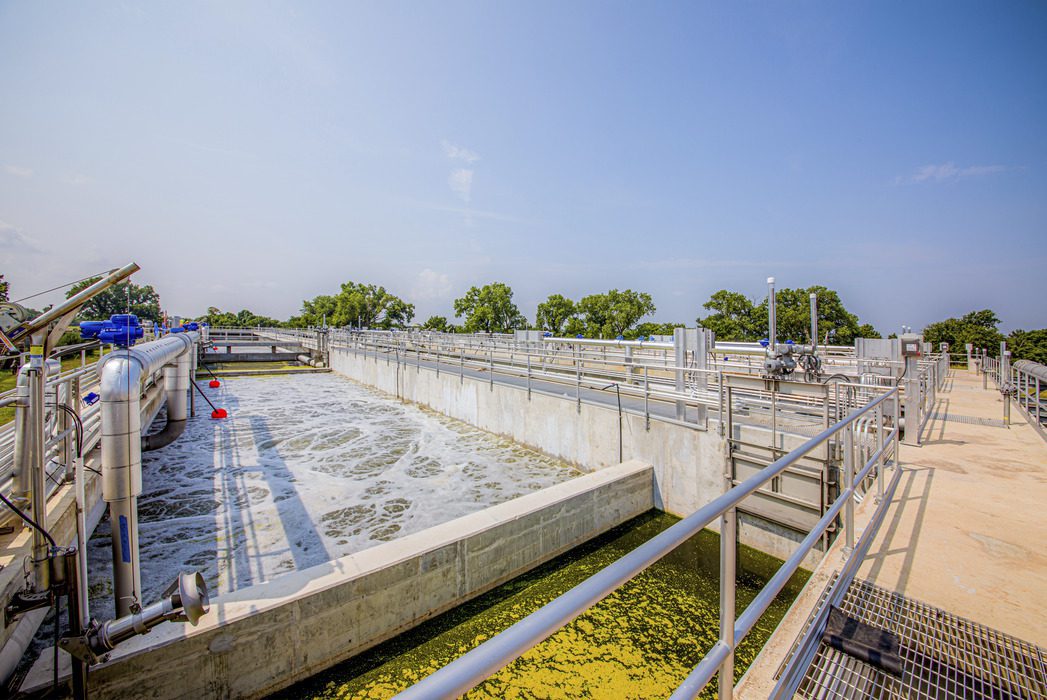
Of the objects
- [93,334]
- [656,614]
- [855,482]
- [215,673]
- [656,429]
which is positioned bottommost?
[656,614]

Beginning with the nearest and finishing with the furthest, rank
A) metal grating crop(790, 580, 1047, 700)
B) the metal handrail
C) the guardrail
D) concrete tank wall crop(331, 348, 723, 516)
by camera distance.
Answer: the metal handrail
metal grating crop(790, 580, 1047, 700)
the guardrail
concrete tank wall crop(331, 348, 723, 516)

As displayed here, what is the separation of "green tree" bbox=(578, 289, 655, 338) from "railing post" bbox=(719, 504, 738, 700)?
46.3 m

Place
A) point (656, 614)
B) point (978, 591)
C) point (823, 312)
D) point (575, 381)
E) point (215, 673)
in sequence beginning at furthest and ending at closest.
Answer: point (823, 312)
point (575, 381)
point (656, 614)
point (215, 673)
point (978, 591)

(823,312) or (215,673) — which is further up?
(823,312)

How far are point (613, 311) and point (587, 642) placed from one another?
4672cm

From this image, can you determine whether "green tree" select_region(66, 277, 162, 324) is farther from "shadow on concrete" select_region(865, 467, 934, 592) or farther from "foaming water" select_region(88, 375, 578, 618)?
"shadow on concrete" select_region(865, 467, 934, 592)

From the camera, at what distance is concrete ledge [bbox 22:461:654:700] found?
3574mm

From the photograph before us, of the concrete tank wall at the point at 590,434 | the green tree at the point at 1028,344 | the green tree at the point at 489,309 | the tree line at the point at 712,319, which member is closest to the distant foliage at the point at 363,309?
the tree line at the point at 712,319

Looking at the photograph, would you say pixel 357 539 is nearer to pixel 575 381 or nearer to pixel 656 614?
pixel 656 614

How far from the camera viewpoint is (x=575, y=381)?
33.3 feet

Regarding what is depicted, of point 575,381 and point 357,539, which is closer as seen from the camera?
point 357,539

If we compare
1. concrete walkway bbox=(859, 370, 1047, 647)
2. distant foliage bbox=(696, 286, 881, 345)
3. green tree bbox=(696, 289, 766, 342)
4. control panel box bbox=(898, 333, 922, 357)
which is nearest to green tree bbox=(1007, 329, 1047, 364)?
distant foliage bbox=(696, 286, 881, 345)

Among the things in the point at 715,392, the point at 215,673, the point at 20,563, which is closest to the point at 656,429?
the point at 715,392

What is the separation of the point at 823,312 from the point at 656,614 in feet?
160
